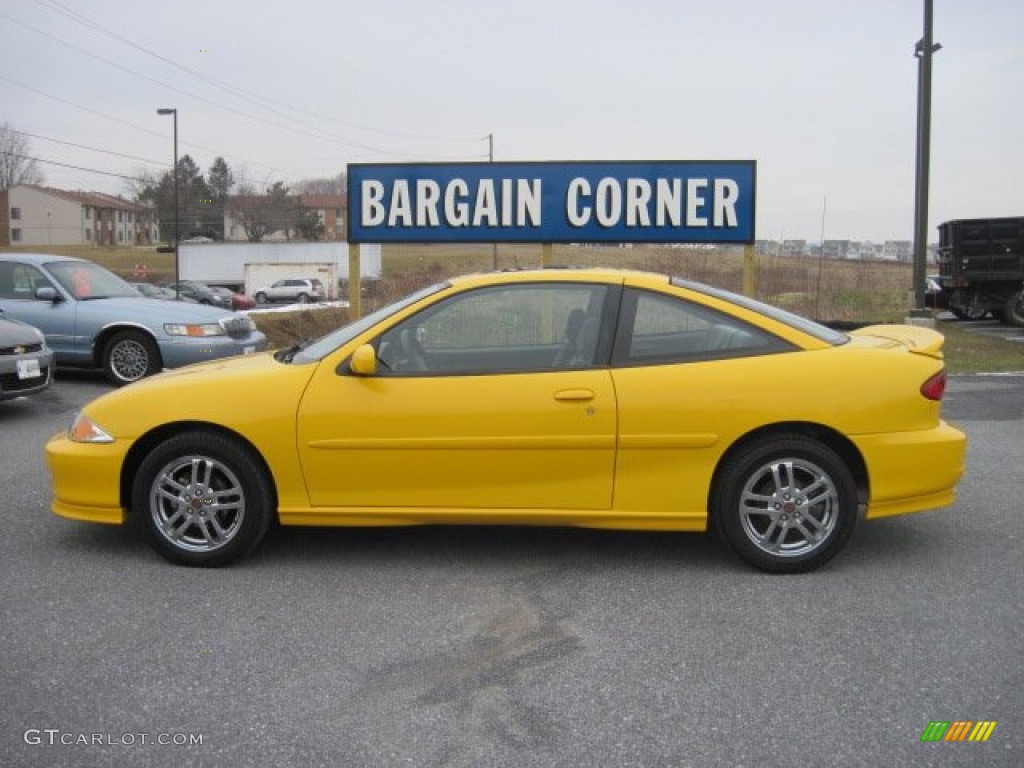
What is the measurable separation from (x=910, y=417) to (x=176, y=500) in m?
3.43

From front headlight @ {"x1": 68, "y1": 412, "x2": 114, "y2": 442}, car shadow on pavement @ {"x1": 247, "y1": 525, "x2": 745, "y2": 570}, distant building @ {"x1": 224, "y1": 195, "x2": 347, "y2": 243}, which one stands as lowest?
car shadow on pavement @ {"x1": 247, "y1": 525, "x2": 745, "y2": 570}

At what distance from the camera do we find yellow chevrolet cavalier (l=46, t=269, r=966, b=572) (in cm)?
459

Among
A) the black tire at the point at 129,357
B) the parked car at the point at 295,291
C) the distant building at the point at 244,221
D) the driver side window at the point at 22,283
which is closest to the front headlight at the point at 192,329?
the black tire at the point at 129,357

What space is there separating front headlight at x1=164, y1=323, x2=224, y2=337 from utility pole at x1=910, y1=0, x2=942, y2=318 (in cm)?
1256

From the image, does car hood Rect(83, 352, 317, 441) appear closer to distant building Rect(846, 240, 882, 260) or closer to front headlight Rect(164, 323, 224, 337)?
front headlight Rect(164, 323, 224, 337)

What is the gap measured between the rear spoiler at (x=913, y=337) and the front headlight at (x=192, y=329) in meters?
7.92

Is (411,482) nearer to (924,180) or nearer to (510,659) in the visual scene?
(510,659)

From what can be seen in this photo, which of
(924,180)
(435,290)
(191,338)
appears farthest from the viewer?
(924,180)

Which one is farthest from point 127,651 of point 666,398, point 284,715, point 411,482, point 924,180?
point 924,180

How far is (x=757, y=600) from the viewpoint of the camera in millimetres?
4352

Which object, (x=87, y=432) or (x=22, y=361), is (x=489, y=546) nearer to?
(x=87, y=432)

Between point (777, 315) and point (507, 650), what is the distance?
2168mm

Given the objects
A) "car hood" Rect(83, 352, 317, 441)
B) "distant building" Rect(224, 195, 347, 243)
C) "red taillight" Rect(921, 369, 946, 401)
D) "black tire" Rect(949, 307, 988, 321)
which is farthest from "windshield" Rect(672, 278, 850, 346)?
"distant building" Rect(224, 195, 347, 243)

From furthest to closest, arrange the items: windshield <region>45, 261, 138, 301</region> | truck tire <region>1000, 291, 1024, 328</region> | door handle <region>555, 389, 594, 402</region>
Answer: truck tire <region>1000, 291, 1024, 328</region> < windshield <region>45, 261, 138, 301</region> < door handle <region>555, 389, 594, 402</region>
